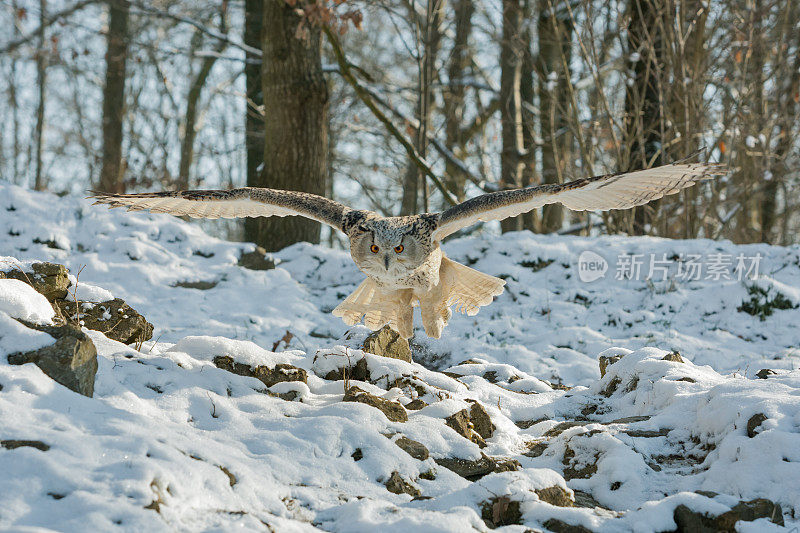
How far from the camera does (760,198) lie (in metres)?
13.1

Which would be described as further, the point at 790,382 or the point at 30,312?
the point at 790,382

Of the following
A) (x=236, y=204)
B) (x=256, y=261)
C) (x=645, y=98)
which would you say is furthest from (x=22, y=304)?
(x=645, y=98)

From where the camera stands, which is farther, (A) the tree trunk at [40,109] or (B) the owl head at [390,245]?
(A) the tree trunk at [40,109]

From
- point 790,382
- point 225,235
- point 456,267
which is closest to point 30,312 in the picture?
point 456,267

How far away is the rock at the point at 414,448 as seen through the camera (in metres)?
3.21

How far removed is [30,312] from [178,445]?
1.09 m

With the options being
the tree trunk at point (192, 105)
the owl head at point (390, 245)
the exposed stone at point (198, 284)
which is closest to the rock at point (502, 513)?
the owl head at point (390, 245)

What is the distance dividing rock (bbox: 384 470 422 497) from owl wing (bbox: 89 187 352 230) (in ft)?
6.82

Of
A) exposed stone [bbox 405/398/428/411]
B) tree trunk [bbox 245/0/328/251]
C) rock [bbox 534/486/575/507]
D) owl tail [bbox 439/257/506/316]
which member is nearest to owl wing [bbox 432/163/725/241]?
owl tail [bbox 439/257/506/316]

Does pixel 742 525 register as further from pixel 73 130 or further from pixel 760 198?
pixel 73 130

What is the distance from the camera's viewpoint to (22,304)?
3.22m

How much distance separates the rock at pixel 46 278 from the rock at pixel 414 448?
7.27 feet

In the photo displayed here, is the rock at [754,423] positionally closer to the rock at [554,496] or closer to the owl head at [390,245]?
the rock at [554,496]
